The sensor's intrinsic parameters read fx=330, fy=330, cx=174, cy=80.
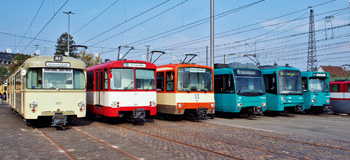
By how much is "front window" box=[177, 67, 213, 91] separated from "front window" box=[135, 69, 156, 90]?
153cm

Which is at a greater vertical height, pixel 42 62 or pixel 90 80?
pixel 42 62

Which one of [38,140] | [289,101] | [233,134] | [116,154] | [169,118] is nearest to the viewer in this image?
[116,154]

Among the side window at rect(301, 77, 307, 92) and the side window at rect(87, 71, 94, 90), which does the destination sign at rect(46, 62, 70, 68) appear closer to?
the side window at rect(87, 71, 94, 90)

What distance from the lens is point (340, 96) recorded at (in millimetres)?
23922

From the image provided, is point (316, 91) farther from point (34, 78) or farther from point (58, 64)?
point (34, 78)

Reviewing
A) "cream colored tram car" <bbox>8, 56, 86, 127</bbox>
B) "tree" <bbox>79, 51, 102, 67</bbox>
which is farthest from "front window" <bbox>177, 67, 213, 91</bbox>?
"tree" <bbox>79, 51, 102, 67</bbox>

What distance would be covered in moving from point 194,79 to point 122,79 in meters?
3.86

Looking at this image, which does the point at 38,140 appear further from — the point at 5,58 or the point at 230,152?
the point at 5,58

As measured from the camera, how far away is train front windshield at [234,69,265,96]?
17688mm

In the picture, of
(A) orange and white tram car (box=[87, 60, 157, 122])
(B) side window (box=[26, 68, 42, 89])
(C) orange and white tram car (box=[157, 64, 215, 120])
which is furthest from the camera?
(C) orange and white tram car (box=[157, 64, 215, 120])

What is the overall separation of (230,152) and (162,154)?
172cm

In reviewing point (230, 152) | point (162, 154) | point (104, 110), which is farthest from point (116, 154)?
point (104, 110)

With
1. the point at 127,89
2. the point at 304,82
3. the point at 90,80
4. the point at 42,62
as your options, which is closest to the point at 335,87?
the point at 304,82

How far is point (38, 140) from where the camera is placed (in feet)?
33.0
